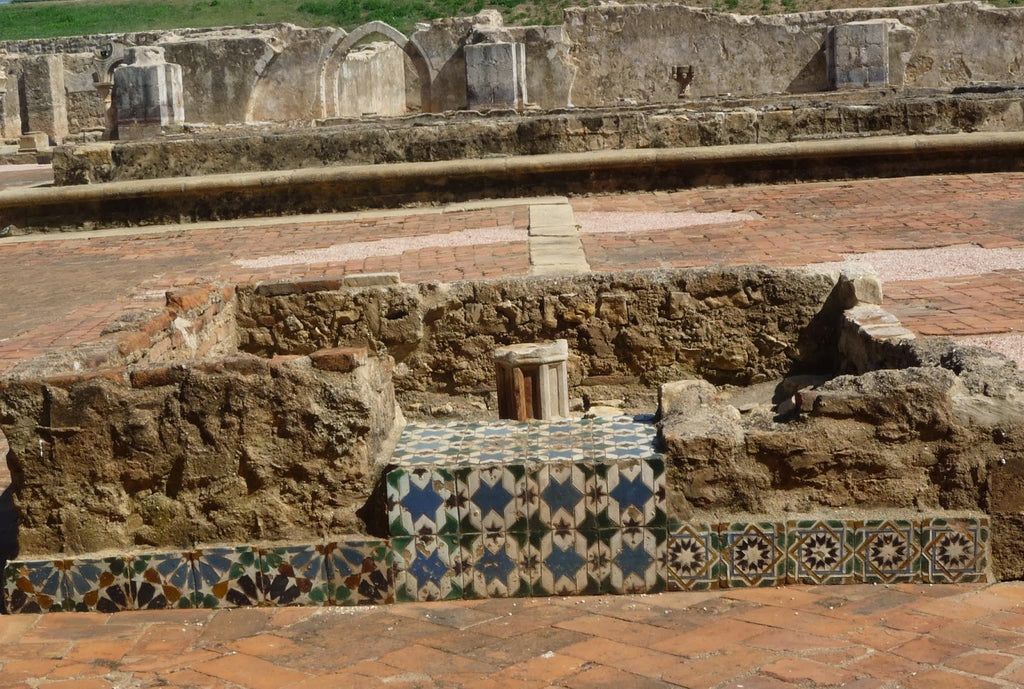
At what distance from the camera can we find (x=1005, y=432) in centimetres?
354

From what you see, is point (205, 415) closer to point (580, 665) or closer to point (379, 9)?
point (580, 665)

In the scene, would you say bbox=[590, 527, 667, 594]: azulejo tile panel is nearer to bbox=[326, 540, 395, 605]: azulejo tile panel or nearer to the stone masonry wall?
bbox=[326, 540, 395, 605]: azulejo tile panel

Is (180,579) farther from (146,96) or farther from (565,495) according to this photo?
(146,96)

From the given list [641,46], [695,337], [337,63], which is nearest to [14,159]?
[337,63]

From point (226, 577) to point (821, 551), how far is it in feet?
5.42

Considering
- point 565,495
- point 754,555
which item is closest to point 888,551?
point 754,555

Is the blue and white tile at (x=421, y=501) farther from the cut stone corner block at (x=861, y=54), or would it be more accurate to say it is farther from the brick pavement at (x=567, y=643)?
the cut stone corner block at (x=861, y=54)

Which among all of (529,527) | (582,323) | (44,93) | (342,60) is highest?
(44,93)

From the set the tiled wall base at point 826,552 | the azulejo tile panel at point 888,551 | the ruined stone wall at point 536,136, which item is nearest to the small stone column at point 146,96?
the ruined stone wall at point 536,136

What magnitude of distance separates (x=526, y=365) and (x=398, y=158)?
818 cm

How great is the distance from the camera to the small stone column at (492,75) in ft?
64.0

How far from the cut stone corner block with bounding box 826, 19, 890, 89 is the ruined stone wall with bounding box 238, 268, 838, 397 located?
15373 mm

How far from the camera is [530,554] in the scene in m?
3.61

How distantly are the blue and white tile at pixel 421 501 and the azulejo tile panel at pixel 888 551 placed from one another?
1114 mm
